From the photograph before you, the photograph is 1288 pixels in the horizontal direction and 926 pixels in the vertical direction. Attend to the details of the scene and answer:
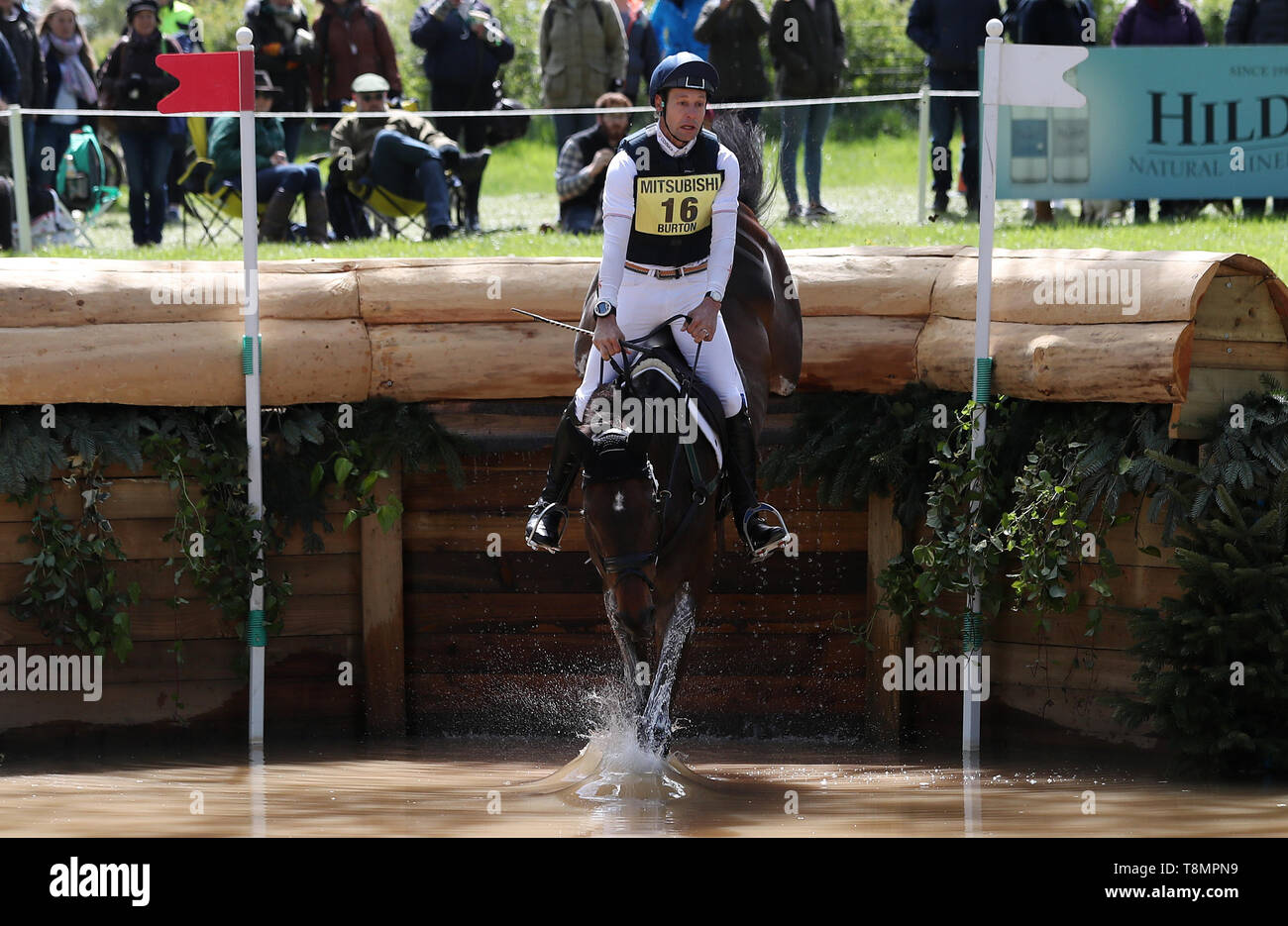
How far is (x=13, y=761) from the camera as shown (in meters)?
7.84

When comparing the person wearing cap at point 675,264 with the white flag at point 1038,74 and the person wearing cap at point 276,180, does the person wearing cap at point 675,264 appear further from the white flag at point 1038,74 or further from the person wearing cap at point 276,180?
the person wearing cap at point 276,180

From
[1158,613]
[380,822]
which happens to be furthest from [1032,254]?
[380,822]

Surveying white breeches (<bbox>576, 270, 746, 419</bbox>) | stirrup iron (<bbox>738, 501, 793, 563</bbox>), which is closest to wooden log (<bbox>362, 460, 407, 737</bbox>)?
white breeches (<bbox>576, 270, 746, 419</bbox>)

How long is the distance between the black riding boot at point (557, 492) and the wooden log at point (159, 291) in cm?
191

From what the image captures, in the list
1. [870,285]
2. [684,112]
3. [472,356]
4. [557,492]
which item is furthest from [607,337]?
[870,285]

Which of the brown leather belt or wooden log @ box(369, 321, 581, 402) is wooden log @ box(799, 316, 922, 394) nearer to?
wooden log @ box(369, 321, 581, 402)

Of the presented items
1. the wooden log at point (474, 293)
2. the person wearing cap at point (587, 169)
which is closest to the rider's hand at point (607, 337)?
the wooden log at point (474, 293)

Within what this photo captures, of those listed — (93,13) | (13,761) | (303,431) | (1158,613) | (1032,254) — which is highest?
(93,13)

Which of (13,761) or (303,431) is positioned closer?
(13,761)

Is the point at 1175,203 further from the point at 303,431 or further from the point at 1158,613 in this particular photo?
the point at 303,431

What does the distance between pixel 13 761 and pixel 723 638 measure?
136 inches

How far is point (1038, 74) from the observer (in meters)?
7.80

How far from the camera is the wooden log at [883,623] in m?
8.55

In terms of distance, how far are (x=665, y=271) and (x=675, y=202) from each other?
289mm
